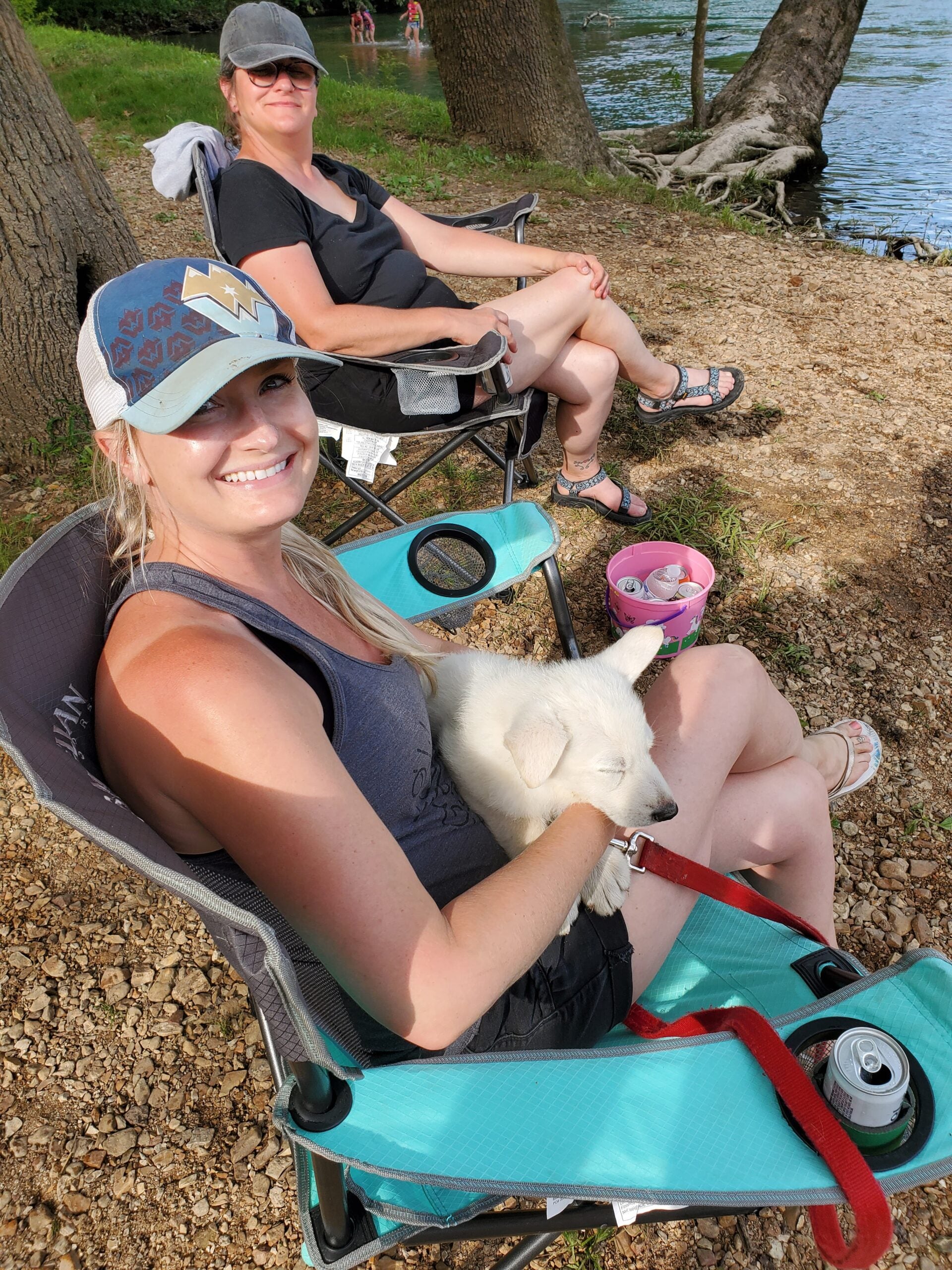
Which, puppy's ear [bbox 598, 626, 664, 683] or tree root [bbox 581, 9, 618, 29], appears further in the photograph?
tree root [bbox 581, 9, 618, 29]

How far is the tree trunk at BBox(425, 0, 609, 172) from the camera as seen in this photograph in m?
7.96

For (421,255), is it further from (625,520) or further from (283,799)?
(283,799)

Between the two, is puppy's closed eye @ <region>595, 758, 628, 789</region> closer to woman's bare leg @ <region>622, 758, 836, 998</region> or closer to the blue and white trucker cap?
woman's bare leg @ <region>622, 758, 836, 998</region>

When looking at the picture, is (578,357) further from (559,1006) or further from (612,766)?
(559,1006)

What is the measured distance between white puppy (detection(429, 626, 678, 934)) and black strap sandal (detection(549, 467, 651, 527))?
185 cm

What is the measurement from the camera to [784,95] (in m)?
10.6

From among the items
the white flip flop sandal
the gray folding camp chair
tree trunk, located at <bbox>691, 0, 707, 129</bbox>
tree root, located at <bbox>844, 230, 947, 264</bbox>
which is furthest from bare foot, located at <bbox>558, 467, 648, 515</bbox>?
tree trunk, located at <bbox>691, 0, 707, 129</bbox>

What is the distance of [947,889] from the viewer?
2.51m

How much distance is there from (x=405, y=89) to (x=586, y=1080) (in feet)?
61.7

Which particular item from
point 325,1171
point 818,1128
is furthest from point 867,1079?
point 325,1171

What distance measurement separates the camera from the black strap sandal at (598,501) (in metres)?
3.72

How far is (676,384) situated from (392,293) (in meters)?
1.40

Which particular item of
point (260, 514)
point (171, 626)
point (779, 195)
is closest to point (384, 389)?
point (260, 514)

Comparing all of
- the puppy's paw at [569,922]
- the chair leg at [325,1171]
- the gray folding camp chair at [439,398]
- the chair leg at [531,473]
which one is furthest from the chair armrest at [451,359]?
the chair leg at [325,1171]
